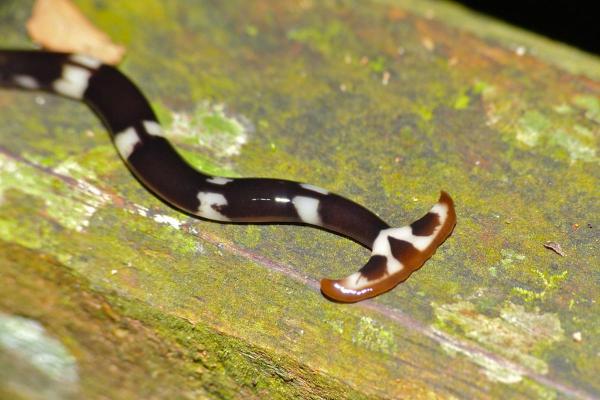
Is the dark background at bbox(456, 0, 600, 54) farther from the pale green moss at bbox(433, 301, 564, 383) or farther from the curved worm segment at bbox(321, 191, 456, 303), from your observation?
the pale green moss at bbox(433, 301, 564, 383)

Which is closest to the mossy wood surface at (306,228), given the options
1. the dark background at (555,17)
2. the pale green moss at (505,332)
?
the pale green moss at (505,332)

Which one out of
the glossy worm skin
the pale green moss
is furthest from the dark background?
the pale green moss

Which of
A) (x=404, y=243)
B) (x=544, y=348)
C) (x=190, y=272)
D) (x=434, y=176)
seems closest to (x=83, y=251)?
(x=190, y=272)

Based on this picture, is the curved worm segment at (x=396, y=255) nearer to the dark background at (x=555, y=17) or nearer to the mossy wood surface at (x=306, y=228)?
the mossy wood surface at (x=306, y=228)

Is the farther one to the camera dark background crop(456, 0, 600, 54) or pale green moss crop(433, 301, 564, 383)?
dark background crop(456, 0, 600, 54)

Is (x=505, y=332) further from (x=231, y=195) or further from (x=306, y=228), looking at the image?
(x=231, y=195)

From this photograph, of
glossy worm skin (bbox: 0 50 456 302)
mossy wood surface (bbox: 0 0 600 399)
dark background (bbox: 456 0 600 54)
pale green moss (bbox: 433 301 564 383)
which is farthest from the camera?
dark background (bbox: 456 0 600 54)

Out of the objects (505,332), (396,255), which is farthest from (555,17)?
(505,332)
